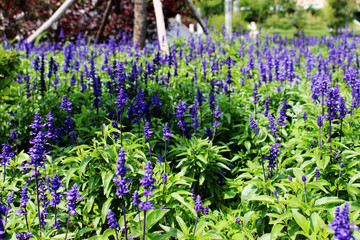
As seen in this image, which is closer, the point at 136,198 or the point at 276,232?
the point at 136,198

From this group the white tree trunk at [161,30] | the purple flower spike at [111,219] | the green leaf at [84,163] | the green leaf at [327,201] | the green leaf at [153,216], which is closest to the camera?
the purple flower spike at [111,219]

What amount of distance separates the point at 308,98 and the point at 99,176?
332 cm

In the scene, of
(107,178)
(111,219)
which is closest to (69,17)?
(107,178)

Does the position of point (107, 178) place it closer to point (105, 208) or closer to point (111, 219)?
point (105, 208)

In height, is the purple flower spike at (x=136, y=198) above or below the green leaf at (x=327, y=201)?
above

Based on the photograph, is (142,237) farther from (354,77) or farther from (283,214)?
(354,77)

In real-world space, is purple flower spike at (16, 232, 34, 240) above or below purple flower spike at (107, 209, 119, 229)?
below

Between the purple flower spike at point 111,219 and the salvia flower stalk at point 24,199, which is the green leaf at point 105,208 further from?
the purple flower spike at point 111,219

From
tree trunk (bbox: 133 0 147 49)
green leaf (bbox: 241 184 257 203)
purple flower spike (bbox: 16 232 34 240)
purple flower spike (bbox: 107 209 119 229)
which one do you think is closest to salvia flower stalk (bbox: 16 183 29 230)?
purple flower spike (bbox: 16 232 34 240)

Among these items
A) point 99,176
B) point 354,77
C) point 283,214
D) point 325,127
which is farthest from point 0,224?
point 354,77

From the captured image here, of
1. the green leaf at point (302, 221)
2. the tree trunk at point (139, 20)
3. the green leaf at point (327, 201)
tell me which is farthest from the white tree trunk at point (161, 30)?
the green leaf at point (302, 221)

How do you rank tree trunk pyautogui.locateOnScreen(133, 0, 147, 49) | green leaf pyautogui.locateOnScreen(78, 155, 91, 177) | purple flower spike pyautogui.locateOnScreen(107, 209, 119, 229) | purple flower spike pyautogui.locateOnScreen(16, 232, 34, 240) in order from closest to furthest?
1. purple flower spike pyautogui.locateOnScreen(107, 209, 119, 229)
2. purple flower spike pyautogui.locateOnScreen(16, 232, 34, 240)
3. green leaf pyautogui.locateOnScreen(78, 155, 91, 177)
4. tree trunk pyautogui.locateOnScreen(133, 0, 147, 49)

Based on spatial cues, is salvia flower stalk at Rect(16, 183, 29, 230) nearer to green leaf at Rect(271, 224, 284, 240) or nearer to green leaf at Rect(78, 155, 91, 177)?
green leaf at Rect(78, 155, 91, 177)

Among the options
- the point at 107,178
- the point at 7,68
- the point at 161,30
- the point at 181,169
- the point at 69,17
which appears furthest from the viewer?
the point at 69,17
